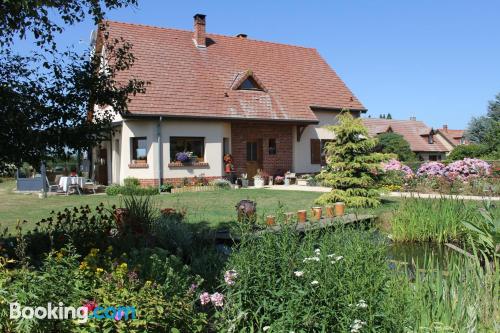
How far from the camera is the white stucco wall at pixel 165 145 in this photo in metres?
20.2

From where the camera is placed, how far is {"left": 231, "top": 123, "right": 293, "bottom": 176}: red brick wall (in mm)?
22812

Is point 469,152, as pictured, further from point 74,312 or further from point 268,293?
point 74,312

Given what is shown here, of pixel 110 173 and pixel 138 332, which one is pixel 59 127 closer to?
pixel 138 332

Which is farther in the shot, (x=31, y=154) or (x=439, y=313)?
(x=31, y=154)

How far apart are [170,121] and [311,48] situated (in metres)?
13.2

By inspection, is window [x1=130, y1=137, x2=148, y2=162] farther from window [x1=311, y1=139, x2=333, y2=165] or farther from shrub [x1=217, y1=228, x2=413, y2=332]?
shrub [x1=217, y1=228, x2=413, y2=332]

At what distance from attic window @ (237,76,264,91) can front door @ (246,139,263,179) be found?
2663 mm

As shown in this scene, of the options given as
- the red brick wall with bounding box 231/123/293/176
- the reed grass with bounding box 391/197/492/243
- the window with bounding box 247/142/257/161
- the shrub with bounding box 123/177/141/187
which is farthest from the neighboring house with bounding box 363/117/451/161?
the reed grass with bounding box 391/197/492/243

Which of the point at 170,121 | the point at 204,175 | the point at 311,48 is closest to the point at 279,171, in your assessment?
the point at 204,175

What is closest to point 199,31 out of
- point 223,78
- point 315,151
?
point 223,78

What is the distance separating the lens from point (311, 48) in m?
30.0

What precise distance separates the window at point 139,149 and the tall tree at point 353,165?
9906 millimetres

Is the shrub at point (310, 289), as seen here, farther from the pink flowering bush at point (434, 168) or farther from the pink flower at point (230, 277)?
the pink flowering bush at point (434, 168)

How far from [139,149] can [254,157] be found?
19.1 feet
